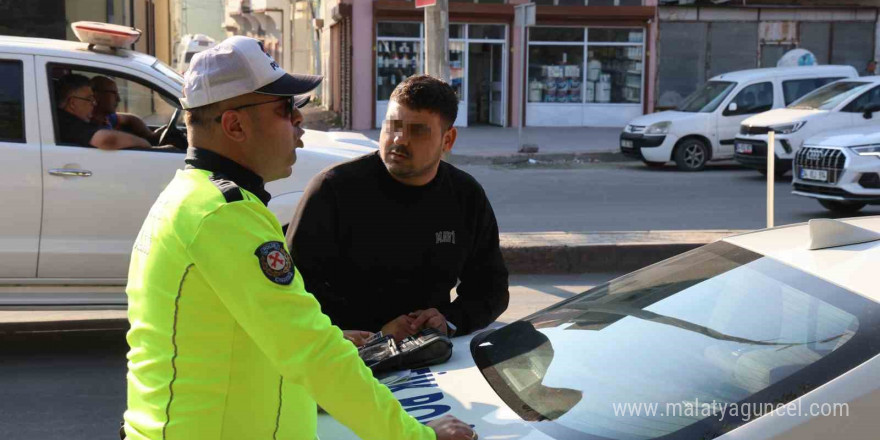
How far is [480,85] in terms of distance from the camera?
1094 inches

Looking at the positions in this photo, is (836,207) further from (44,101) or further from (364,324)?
(364,324)

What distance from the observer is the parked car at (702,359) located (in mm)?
2412

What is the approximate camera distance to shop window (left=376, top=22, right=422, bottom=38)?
1017 inches

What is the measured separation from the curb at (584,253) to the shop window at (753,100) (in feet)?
31.8

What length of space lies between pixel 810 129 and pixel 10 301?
41.0 ft

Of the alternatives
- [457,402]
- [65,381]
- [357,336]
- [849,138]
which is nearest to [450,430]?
[457,402]

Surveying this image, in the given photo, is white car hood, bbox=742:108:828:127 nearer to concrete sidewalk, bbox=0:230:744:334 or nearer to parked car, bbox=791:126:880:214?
parked car, bbox=791:126:880:214

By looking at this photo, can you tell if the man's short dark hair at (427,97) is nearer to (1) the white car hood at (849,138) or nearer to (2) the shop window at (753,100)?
(1) the white car hood at (849,138)

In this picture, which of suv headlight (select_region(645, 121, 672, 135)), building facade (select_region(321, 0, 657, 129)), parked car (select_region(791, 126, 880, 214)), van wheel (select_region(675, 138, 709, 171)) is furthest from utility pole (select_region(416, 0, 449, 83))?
building facade (select_region(321, 0, 657, 129))

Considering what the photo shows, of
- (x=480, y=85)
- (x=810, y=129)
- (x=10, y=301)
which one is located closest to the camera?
(x=10, y=301)

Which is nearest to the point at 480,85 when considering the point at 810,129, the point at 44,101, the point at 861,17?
the point at 861,17

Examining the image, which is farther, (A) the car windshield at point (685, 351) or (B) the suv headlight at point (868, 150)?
(B) the suv headlight at point (868, 150)

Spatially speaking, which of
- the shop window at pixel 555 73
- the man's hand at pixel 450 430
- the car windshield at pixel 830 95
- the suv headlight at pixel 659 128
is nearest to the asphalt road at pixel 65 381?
the man's hand at pixel 450 430

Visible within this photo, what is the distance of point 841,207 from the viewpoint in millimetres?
12727
